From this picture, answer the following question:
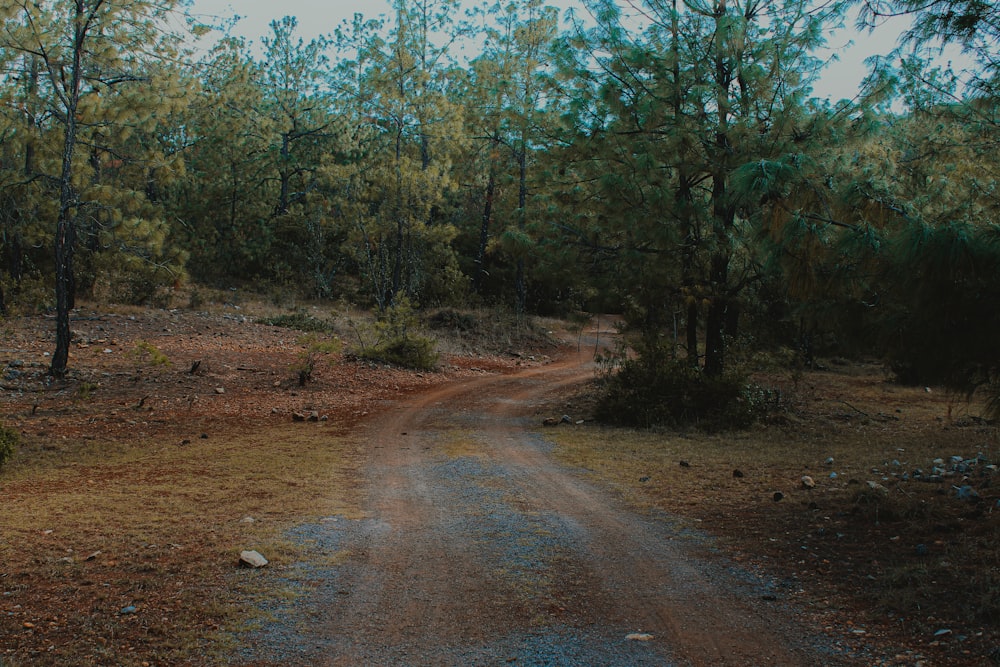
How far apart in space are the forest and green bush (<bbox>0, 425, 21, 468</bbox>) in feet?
15.3

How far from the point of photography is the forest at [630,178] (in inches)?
219

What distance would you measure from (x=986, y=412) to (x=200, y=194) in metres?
29.8

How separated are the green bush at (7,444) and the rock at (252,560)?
4801 mm

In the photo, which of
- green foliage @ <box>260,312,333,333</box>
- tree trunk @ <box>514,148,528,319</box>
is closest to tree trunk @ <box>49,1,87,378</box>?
green foliage @ <box>260,312,333,333</box>

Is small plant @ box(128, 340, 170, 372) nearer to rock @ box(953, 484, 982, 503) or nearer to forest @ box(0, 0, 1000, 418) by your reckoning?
forest @ box(0, 0, 1000, 418)

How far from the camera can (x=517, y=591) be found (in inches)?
179

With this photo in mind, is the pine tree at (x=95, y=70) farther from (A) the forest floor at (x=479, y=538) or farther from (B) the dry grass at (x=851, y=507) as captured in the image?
(B) the dry grass at (x=851, y=507)

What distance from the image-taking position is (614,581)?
4.75 metres

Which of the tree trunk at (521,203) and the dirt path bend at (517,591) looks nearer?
the dirt path bend at (517,591)

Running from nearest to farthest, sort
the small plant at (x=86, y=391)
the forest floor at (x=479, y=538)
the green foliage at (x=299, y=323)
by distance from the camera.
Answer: the forest floor at (x=479, y=538), the small plant at (x=86, y=391), the green foliage at (x=299, y=323)

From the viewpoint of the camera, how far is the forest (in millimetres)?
5570

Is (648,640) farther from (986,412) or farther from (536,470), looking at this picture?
(536,470)

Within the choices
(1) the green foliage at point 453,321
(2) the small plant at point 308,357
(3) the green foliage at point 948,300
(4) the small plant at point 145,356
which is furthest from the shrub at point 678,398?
(1) the green foliage at point 453,321

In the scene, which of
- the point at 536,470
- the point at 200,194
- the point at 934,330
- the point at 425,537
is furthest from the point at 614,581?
the point at 200,194
